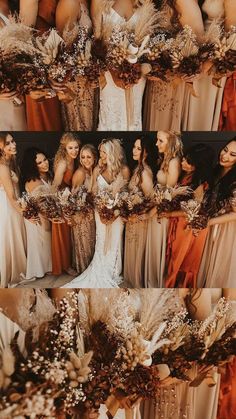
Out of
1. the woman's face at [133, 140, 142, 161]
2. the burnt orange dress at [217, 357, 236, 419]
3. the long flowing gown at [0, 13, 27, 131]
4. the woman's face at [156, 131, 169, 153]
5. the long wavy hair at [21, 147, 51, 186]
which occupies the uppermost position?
the long flowing gown at [0, 13, 27, 131]

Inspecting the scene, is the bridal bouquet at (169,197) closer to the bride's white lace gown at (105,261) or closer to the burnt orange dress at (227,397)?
the bride's white lace gown at (105,261)

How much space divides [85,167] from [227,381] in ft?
3.10

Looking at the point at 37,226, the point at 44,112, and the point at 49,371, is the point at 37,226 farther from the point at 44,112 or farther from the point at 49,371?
the point at 49,371

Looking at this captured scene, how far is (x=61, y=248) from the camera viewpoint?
2006 millimetres

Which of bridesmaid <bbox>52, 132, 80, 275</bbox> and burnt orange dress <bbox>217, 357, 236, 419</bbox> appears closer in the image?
bridesmaid <bbox>52, 132, 80, 275</bbox>

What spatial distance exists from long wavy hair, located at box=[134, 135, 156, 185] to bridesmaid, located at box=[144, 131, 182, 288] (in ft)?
0.07

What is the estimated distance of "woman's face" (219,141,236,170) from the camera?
1.98 metres

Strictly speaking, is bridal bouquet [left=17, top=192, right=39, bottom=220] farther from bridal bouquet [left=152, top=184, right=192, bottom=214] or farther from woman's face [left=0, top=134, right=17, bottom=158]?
bridal bouquet [left=152, top=184, right=192, bottom=214]

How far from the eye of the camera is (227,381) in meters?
2.08

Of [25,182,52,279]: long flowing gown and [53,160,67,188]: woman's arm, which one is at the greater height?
[53,160,67,188]: woman's arm

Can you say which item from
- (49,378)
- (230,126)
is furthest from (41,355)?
(230,126)

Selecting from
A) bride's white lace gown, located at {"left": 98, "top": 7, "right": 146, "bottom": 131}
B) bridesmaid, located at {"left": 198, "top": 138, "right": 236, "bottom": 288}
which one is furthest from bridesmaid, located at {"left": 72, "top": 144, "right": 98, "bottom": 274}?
bridesmaid, located at {"left": 198, "top": 138, "right": 236, "bottom": 288}

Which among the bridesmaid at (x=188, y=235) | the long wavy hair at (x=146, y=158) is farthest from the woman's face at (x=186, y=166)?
the long wavy hair at (x=146, y=158)

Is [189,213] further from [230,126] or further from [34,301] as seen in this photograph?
[34,301]
